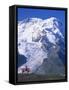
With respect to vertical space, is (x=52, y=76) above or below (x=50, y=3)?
below

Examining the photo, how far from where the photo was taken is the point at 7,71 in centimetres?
350

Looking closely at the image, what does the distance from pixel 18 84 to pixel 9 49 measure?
0.38m

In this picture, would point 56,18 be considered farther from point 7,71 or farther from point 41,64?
point 7,71

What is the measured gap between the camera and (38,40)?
3.35 metres

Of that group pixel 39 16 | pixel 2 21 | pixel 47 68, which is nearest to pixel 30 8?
pixel 39 16

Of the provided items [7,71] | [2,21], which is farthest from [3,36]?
[7,71]

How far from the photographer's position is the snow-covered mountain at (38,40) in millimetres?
3288

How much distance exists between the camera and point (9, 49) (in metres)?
3.40

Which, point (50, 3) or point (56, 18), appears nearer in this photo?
point (56, 18)

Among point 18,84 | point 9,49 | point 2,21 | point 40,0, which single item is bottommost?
point 18,84

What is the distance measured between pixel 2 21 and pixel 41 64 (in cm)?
61

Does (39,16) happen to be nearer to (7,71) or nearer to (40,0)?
Result: (40,0)

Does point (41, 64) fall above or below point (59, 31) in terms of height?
below

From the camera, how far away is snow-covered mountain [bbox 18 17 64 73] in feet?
10.8
